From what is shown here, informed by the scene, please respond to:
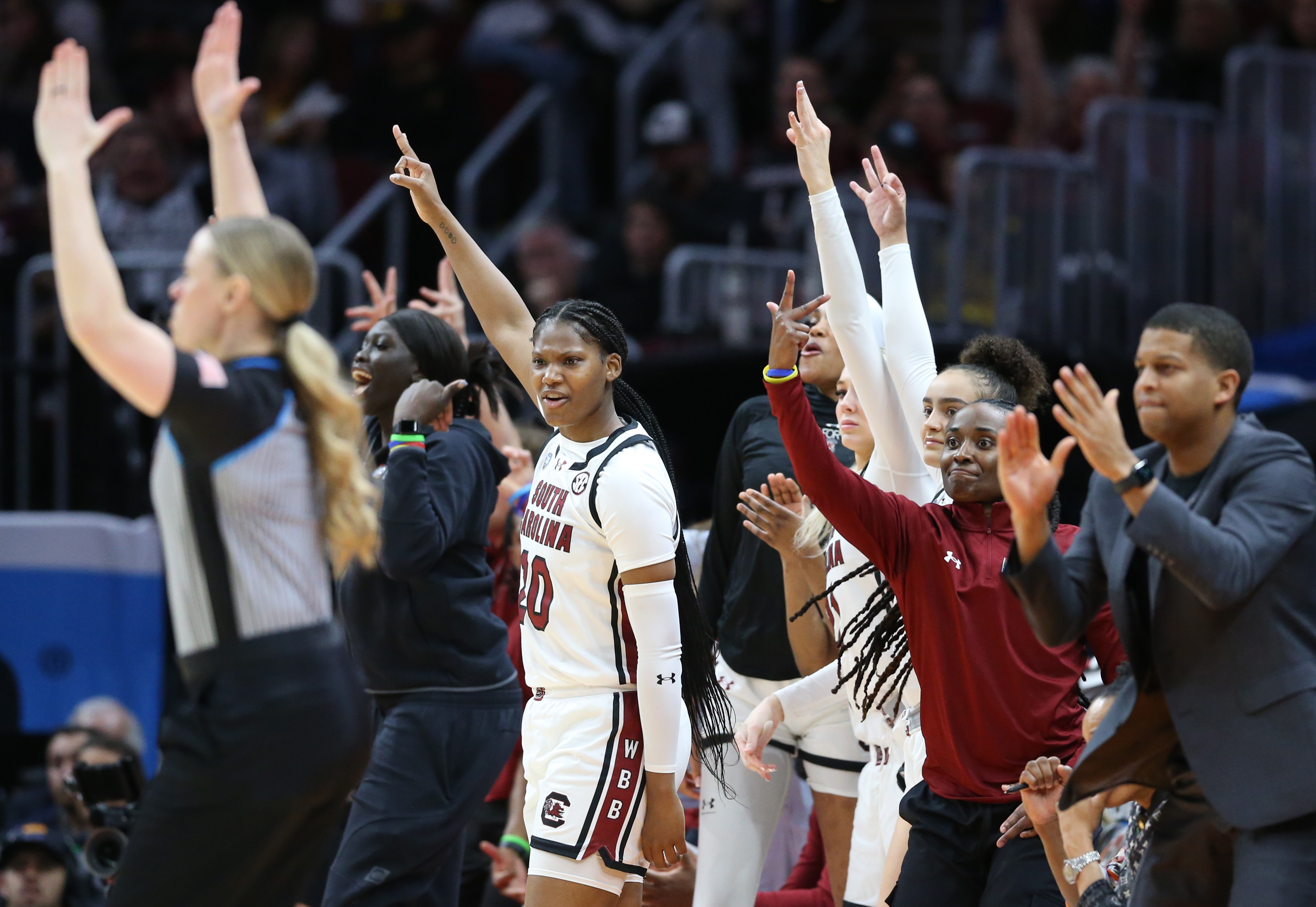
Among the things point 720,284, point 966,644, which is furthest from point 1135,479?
point 720,284

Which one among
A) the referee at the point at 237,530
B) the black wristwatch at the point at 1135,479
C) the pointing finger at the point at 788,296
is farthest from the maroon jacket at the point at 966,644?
the referee at the point at 237,530

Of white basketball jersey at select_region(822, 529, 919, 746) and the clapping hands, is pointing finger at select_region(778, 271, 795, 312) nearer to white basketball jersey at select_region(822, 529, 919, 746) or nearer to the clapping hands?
white basketball jersey at select_region(822, 529, 919, 746)

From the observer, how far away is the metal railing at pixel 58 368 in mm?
8930

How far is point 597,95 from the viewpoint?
11648 mm

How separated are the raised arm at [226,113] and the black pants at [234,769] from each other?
972 mm

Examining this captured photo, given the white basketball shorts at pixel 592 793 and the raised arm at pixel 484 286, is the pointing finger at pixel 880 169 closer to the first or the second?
the raised arm at pixel 484 286

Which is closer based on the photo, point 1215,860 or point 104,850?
point 1215,860

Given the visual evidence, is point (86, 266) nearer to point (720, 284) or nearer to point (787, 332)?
point (787, 332)

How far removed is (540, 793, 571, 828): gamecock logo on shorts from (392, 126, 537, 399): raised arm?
1.19 metres

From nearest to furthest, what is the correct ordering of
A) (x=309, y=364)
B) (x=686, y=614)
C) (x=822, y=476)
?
1. (x=309, y=364)
2. (x=822, y=476)
3. (x=686, y=614)

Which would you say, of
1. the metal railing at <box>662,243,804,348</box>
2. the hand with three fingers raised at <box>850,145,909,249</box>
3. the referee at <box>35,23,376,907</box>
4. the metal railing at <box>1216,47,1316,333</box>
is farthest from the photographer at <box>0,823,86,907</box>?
the metal railing at <box>1216,47,1316,333</box>

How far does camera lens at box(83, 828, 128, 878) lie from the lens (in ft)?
18.7

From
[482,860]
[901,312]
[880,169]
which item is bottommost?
[482,860]

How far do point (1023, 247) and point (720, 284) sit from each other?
166 cm
